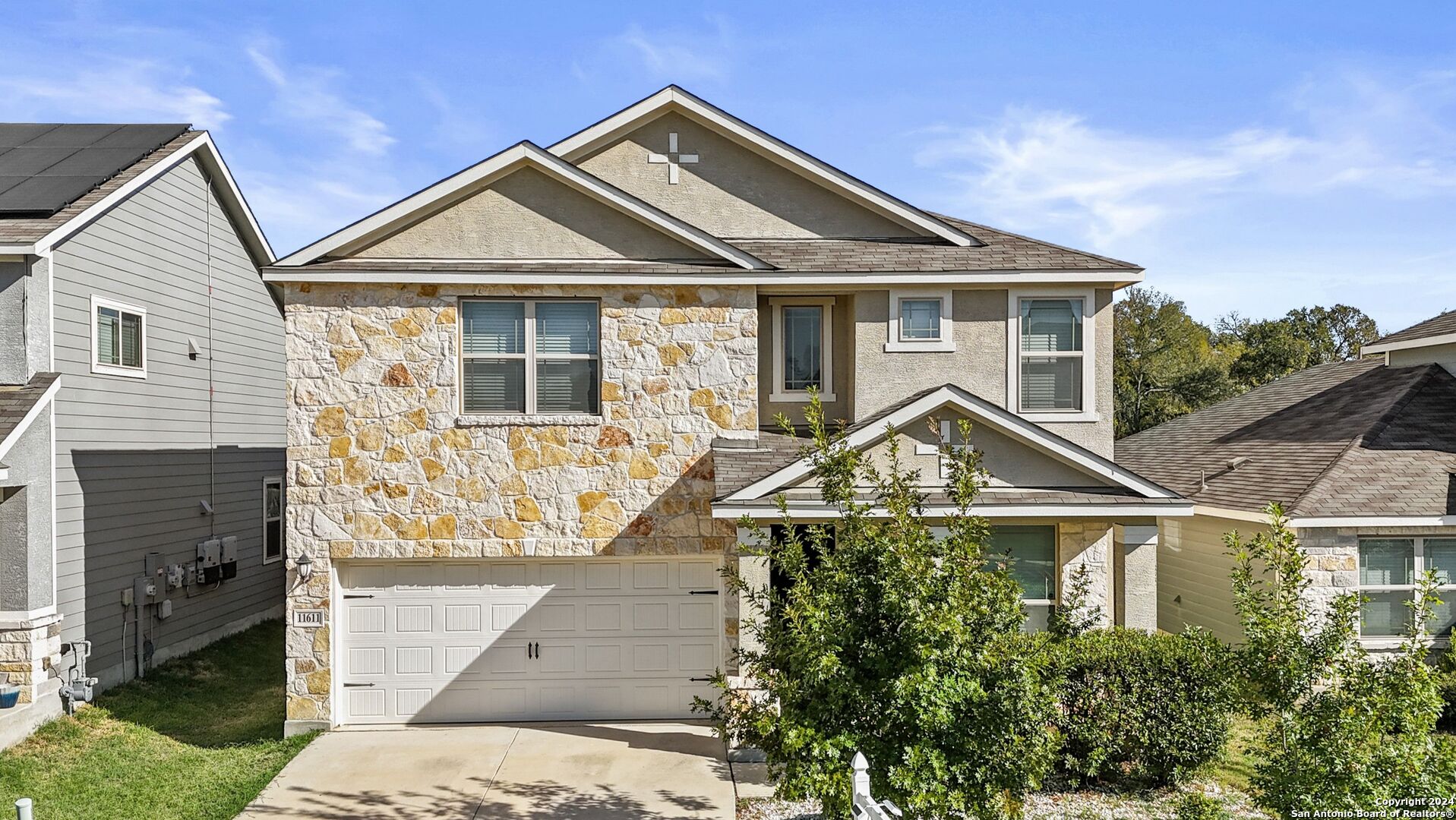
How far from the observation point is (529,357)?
11023 mm

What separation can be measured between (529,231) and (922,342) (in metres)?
5.08

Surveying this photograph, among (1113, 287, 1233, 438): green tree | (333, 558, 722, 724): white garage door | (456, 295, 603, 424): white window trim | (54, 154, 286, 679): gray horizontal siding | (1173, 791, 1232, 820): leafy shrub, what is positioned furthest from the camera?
(1113, 287, 1233, 438): green tree

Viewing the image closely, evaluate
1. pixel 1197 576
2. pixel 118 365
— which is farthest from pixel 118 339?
pixel 1197 576

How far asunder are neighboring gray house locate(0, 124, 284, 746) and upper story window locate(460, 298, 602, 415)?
5.12m

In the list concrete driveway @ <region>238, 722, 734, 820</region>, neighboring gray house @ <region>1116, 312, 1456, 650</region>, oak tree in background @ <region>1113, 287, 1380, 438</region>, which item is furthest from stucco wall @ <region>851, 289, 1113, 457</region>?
oak tree in background @ <region>1113, 287, 1380, 438</region>

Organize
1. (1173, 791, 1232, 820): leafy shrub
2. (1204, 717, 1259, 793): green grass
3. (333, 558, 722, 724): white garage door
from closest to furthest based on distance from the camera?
1. (1173, 791, 1232, 820): leafy shrub
2. (1204, 717, 1259, 793): green grass
3. (333, 558, 722, 724): white garage door

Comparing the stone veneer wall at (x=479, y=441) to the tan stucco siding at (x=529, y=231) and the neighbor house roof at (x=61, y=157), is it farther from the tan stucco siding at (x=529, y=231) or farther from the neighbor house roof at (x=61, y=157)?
the neighbor house roof at (x=61, y=157)

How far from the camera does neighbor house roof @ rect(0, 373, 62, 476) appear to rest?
10.4 m

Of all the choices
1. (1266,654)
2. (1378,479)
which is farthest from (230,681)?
(1378,479)

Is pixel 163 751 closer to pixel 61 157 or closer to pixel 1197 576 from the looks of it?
pixel 61 157

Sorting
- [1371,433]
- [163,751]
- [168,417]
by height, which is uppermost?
[168,417]

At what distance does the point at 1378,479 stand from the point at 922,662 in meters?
10.3

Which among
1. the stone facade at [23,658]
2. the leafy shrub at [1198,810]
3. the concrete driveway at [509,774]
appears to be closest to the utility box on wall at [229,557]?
the stone facade at [23,658]

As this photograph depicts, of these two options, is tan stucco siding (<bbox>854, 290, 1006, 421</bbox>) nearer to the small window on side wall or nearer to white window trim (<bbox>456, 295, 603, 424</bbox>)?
white window trim (<bbox>456, 295, 603, 424</bbox>)
